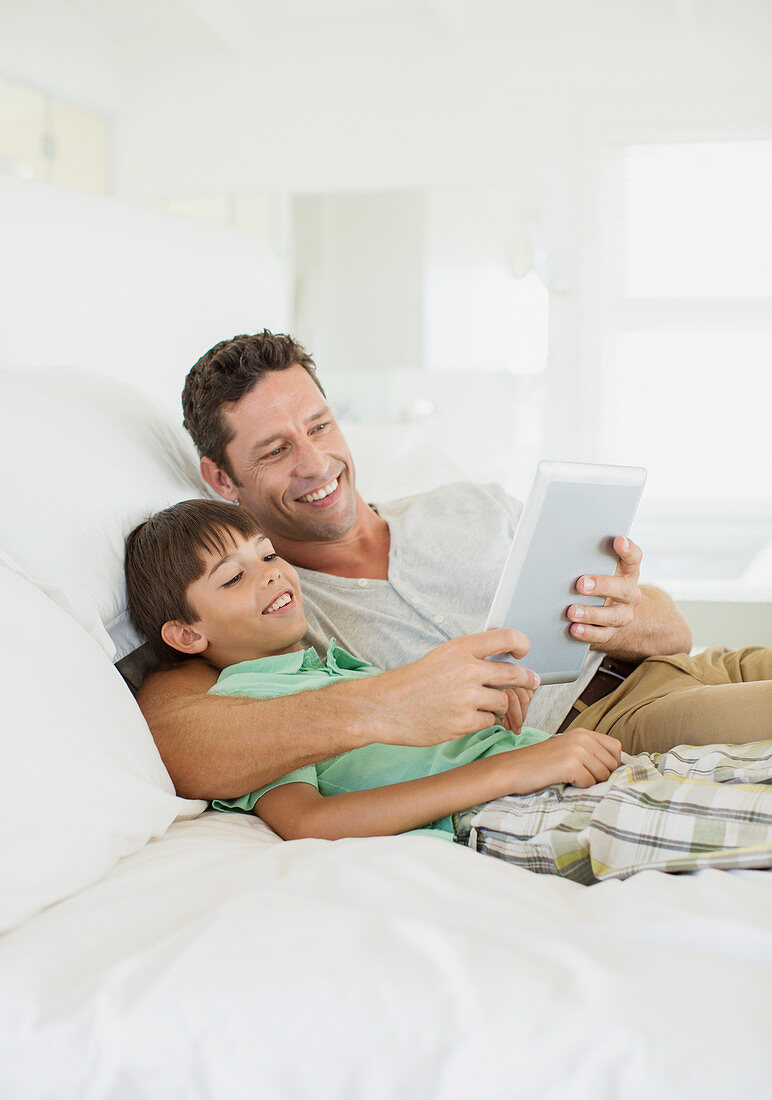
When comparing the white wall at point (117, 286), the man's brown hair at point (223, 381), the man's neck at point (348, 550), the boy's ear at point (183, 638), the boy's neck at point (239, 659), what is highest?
the white wall at point (117, 286)

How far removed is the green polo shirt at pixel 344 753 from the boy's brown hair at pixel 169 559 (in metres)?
0.11

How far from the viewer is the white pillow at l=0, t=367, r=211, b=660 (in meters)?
1.12

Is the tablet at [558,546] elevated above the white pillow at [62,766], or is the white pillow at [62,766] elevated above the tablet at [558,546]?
the tablet at [558,546]

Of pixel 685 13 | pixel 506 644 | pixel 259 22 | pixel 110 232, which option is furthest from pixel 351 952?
pixel 259 22

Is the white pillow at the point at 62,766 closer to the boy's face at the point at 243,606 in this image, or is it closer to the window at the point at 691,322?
the boy's face at the point at 243,606

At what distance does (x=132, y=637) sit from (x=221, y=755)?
0.30 meters

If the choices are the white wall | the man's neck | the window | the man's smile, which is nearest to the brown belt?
the man's neck

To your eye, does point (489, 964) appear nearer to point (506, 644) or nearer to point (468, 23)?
point (506, 644)

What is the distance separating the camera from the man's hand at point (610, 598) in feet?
3.66

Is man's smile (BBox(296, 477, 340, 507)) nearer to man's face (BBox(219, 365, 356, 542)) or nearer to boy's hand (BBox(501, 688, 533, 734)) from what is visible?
man's face (BBox(219, 365, 356, 542))

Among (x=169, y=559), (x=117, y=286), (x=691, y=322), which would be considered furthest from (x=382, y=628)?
(x=691, y=322)

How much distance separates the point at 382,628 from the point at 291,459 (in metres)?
0.32

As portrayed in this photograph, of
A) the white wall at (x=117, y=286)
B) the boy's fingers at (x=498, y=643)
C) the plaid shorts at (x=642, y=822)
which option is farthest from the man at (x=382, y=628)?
the white wall at (x=117, y=286)

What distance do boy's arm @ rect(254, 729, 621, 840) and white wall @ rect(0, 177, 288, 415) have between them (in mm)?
960
